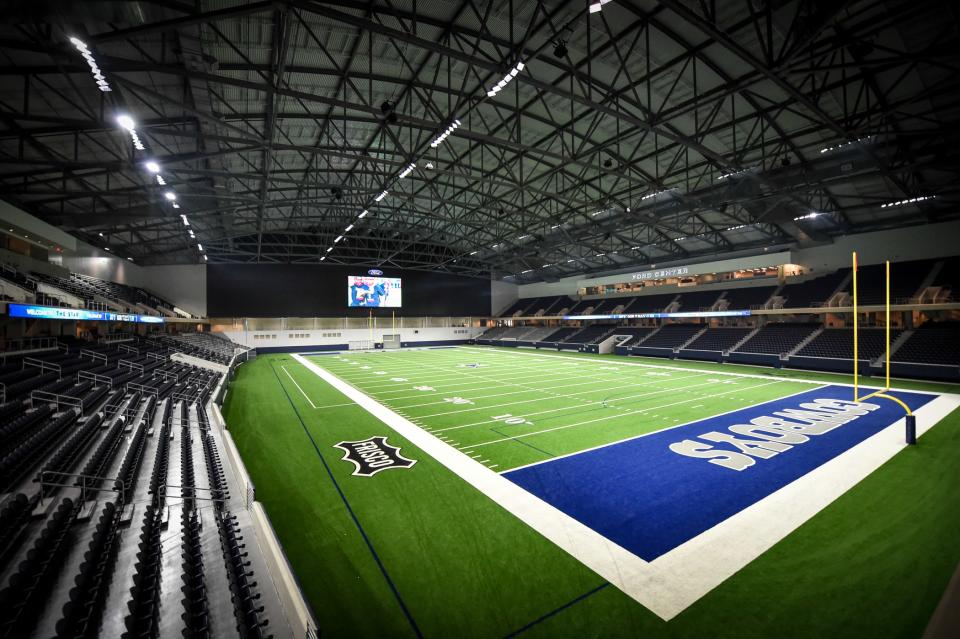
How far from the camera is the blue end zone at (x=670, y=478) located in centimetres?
573

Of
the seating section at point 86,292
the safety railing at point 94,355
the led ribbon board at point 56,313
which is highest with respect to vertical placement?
the seating section at point 86,292

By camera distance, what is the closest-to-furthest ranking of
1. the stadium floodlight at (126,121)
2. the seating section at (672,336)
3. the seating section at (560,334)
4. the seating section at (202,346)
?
the stadium floodlight at (126,121), the seating section at (202,346), the seating section at (672,336), the seating section at (560,334)

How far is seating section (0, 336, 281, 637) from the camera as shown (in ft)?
11.9

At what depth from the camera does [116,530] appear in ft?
16.7

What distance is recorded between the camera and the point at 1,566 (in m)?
4.05

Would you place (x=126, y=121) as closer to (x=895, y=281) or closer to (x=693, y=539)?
(x=693, y=539)

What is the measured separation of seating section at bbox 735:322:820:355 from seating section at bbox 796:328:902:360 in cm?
96

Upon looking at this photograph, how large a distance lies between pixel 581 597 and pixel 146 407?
499 inches

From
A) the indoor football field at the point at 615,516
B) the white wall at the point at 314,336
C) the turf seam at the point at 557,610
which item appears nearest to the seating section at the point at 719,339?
the indoor football field at the point at 615,516

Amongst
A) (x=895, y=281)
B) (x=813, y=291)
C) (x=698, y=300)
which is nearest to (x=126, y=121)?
(x=895, y=281)

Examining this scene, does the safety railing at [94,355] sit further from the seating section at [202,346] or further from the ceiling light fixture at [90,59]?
the ceiling light fixture at [90,59]

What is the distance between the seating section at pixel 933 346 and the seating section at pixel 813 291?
5020mm

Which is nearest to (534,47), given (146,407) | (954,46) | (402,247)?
(954,46)

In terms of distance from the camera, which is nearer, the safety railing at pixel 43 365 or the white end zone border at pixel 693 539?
the white end zone border at pixel 693 539
